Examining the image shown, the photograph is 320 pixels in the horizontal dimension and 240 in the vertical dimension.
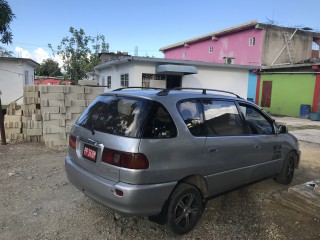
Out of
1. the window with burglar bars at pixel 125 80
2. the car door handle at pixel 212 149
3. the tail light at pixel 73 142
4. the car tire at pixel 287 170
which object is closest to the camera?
the car door handle at pixel 212 149

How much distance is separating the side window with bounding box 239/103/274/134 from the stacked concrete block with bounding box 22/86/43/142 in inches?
220

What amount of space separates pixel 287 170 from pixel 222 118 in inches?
80.2

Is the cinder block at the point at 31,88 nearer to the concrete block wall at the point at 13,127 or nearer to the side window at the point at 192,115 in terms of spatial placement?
the concrete block wall at the point at 13,127

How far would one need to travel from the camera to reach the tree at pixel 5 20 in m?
7.17

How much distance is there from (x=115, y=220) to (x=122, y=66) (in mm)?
11493

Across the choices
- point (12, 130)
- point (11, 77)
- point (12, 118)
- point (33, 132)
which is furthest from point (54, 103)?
point (11, 77)

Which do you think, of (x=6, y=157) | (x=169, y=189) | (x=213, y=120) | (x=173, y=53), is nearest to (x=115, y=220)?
(x=169, y=189)

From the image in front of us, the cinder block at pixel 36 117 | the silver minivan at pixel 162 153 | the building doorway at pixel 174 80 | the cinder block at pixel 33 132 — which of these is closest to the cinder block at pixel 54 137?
the cinder block at pixel 33 132

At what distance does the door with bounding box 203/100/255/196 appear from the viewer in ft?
11.3

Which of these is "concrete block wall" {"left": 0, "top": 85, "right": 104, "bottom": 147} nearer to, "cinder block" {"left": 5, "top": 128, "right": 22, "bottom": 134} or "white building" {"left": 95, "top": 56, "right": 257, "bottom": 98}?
"cinder block" {"left": 5, "top": 128, "right": 22, "bottom": 134}

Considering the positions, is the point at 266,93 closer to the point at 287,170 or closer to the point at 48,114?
the point at 287,170

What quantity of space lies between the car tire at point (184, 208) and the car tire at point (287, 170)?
2152mm

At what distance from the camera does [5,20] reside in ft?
24.0

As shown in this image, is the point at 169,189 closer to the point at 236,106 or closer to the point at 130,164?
the point at 130,164
